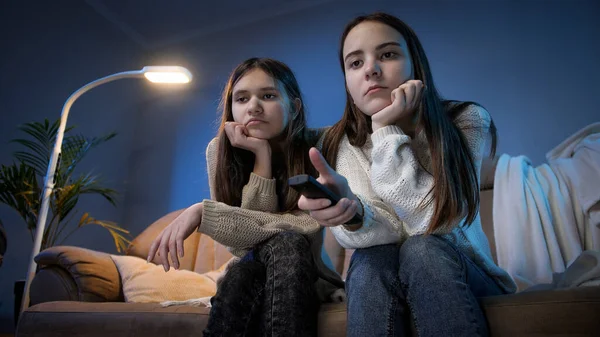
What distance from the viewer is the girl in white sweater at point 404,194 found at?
643 mm

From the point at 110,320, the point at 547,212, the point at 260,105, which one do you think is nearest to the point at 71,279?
the point at 110,320

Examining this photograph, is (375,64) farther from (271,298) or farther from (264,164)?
(271,298)

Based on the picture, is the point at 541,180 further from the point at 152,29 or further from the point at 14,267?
the point at 152,29

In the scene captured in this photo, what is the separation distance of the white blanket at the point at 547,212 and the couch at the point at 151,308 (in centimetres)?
15

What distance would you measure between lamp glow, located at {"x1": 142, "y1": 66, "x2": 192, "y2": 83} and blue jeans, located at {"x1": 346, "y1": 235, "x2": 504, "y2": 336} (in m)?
1.53

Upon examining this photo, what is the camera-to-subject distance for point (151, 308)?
1047mm

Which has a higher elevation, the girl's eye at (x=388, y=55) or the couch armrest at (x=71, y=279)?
the girl's eye at (x=388, y=55)

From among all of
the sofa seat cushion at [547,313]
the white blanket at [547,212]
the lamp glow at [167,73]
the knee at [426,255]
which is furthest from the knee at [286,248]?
the lamp glow at [167,73]

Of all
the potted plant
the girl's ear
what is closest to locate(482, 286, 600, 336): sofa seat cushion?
the girl's ear

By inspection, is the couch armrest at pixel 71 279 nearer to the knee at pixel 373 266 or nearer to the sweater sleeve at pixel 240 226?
the sweater sleeve at pixel 240 226

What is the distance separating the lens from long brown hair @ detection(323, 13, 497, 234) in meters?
0.73

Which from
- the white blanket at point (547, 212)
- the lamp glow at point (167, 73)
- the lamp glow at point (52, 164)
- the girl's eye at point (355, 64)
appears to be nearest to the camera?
the girl's eye at point (355, 64)

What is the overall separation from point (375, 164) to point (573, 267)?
43 centimetres

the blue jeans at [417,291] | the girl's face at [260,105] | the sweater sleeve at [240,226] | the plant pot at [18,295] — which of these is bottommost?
the plant pot at [18,295]
